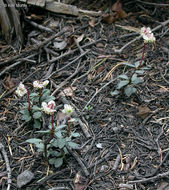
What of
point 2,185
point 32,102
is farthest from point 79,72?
point 2,185

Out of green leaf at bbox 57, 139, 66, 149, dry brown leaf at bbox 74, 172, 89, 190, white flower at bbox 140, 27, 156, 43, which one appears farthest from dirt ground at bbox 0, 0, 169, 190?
white flower at bbox 140, 27, 156, 43

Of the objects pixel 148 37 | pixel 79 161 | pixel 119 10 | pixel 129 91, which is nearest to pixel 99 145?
pixel 79 161

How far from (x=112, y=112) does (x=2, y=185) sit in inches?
45.3

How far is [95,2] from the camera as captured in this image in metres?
3.80

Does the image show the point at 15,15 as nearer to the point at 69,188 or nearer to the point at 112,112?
the point at 112,112

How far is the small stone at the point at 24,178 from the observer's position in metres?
2.10

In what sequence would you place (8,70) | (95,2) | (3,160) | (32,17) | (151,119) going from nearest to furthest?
(3,160)
(151,119)
(8,70)
(32,17)
(95,2)

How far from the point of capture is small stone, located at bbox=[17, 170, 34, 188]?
2.10 metres

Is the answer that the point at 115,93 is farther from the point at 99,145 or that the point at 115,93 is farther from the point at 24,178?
the point at 24,178

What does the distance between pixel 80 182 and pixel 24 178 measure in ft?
1.38

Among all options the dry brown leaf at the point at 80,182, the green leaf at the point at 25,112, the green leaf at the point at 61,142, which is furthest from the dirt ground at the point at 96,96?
the green leaf at the point at 61,142

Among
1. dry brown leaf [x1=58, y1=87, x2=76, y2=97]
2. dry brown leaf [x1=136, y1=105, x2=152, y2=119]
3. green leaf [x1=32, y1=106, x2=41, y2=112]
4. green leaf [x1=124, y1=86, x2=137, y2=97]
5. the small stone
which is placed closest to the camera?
the small stone

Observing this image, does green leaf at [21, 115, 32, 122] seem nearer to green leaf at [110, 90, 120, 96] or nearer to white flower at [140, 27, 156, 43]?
green leaf at [110, 90, 120, 96]

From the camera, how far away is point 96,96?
2.80 meters
